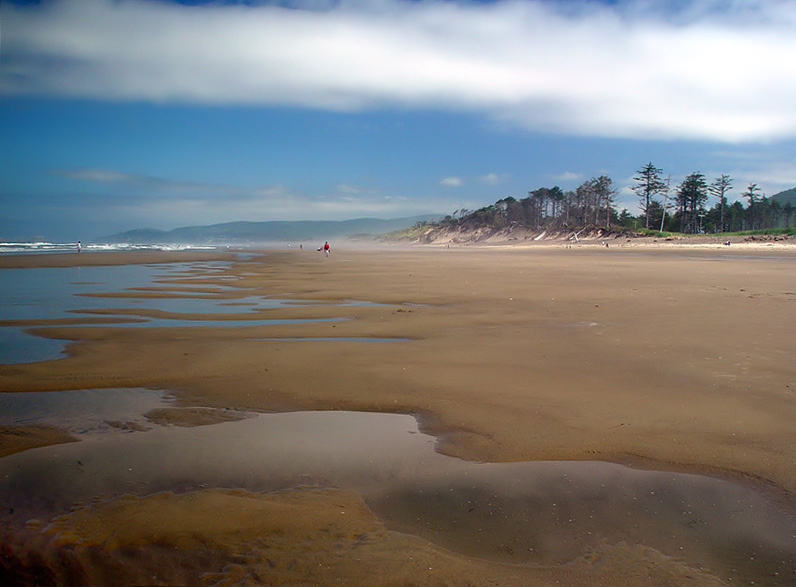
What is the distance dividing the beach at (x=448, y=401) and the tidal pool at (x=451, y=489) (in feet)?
0.23

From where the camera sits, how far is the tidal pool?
2.79 meters

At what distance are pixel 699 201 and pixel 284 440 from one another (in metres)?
80.6

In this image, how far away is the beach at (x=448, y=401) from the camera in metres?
2.61

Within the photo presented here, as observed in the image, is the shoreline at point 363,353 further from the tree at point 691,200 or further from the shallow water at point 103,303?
the tree at point 691,200

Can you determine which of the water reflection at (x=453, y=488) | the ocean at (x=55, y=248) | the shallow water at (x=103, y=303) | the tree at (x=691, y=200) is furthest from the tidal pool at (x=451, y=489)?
the tree at (x=691, y=200)

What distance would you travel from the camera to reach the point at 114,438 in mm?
4242

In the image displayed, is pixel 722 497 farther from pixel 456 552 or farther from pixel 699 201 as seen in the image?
pixel 699 201

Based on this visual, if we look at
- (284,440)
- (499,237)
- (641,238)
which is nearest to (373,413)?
(284,440)

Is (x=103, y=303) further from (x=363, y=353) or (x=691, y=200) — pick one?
(x=691, y=200)

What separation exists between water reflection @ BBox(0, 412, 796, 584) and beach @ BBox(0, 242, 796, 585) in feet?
0.25

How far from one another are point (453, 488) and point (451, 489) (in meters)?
0.02

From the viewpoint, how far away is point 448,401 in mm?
5234

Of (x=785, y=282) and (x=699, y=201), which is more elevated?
(x=699, y=201)

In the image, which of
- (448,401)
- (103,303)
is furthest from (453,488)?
(103,303)
